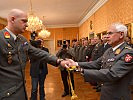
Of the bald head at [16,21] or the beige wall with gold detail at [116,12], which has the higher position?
the beige wall with gold detail at [116,12]

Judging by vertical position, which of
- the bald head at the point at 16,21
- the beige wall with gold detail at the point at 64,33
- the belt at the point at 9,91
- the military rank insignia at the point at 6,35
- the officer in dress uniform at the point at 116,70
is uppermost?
the beige wall with gold detail at the point at 64,33

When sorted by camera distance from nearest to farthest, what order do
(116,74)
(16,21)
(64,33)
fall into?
(116,74), (16,21), (64,33)

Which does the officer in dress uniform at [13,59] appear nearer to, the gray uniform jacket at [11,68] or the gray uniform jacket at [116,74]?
the gray uniform jacket at [11,68]

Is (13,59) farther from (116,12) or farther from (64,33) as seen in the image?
(64,33)

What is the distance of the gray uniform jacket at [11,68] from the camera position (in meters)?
1.79

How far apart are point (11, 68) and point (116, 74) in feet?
3.45

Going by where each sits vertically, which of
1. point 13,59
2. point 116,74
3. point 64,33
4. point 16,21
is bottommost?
point 116,74

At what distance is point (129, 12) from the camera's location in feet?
16.0

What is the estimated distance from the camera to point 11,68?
1.83 meters

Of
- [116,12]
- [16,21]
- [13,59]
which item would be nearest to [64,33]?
[116,12]

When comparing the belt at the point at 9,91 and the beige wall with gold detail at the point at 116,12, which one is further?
the beige wall with gold detail at the point at 116,12

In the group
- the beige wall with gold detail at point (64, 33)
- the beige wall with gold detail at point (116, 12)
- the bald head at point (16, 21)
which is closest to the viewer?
the bald head at point (16, 21)

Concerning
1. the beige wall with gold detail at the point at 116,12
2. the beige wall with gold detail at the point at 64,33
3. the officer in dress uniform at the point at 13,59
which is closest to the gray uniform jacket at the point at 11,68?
the officer in dress uniform at the point at 13,59

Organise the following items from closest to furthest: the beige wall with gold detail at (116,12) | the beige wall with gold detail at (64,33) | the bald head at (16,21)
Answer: the bald head at (16,21), the beige wall with gold detail at (116,12), the beige wall with gold detail at (64,33)
